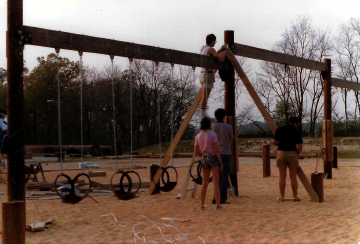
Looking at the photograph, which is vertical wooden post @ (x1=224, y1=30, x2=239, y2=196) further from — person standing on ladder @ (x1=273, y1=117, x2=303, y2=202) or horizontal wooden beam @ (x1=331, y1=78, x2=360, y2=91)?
horizontal wooden beam @ (x1=331, y1=78, x2=360, y2=91)

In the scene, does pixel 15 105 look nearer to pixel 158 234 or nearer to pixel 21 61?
pixel 21 61

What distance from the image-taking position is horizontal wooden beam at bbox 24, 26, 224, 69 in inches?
265

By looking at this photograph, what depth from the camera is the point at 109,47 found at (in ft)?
25.4

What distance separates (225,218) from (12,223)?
11.6 feet

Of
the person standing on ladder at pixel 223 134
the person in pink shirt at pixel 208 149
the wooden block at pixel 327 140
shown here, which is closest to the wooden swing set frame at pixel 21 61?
the person standing on ladder at pixel 223 134

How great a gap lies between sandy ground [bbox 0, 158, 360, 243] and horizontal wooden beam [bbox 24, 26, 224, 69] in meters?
2.92

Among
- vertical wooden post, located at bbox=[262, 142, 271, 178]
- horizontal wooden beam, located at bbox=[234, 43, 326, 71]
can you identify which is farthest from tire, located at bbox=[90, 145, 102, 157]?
horizontal wooden beam, located at bbox=[234, 43, 326, 71]

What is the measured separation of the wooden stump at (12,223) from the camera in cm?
554

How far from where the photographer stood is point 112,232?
670 cm

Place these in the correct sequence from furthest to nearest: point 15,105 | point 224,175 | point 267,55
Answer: point 267,55 → point 224,175 → point 15,105

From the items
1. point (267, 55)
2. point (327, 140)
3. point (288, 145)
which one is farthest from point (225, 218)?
point (327, 140)

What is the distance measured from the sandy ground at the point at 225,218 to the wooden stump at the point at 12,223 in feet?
2.46

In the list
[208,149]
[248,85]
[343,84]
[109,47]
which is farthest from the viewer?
[343,84]

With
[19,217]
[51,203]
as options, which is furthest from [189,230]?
[51,203]
